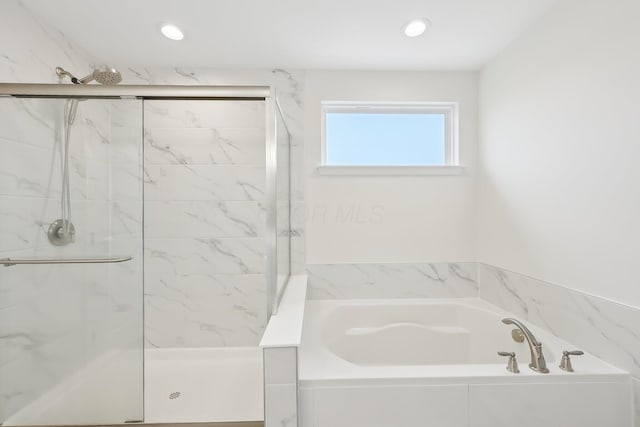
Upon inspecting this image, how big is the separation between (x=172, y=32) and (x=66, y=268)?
1323mm

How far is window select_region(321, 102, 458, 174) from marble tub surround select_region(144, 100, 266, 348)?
54 centimetres

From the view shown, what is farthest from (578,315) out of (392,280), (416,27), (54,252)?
(54,252)

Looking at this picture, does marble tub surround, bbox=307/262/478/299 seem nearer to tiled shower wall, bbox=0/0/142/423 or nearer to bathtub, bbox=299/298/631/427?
bathtub, bbox=299/298/631/427

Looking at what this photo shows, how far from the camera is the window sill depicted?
2074 mm

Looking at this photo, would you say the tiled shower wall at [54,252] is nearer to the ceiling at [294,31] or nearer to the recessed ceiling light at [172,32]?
the ceiling at [294,31]

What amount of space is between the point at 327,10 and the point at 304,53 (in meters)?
0.41

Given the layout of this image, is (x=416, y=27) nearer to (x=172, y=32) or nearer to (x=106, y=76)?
(x=172, y=32)

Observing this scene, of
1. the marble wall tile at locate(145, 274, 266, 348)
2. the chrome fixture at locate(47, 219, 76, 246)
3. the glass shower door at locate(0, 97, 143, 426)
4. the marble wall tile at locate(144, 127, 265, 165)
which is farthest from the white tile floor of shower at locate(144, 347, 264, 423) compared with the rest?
the marble wall tile at locate(144, 127, 265, 165)

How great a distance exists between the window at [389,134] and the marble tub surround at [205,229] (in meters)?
0.54

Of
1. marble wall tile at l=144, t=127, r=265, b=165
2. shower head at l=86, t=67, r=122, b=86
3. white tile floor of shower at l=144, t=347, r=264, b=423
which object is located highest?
shower head at l=86, t=67, r=122, b=86

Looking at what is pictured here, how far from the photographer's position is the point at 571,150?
135cm

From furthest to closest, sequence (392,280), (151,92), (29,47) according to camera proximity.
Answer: (392,280) → (29,47) → (151,92)

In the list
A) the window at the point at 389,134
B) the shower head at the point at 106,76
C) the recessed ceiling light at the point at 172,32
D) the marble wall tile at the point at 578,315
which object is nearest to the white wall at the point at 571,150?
the marble wall tile at the point at 578,315

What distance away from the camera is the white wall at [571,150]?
3.69 feet
